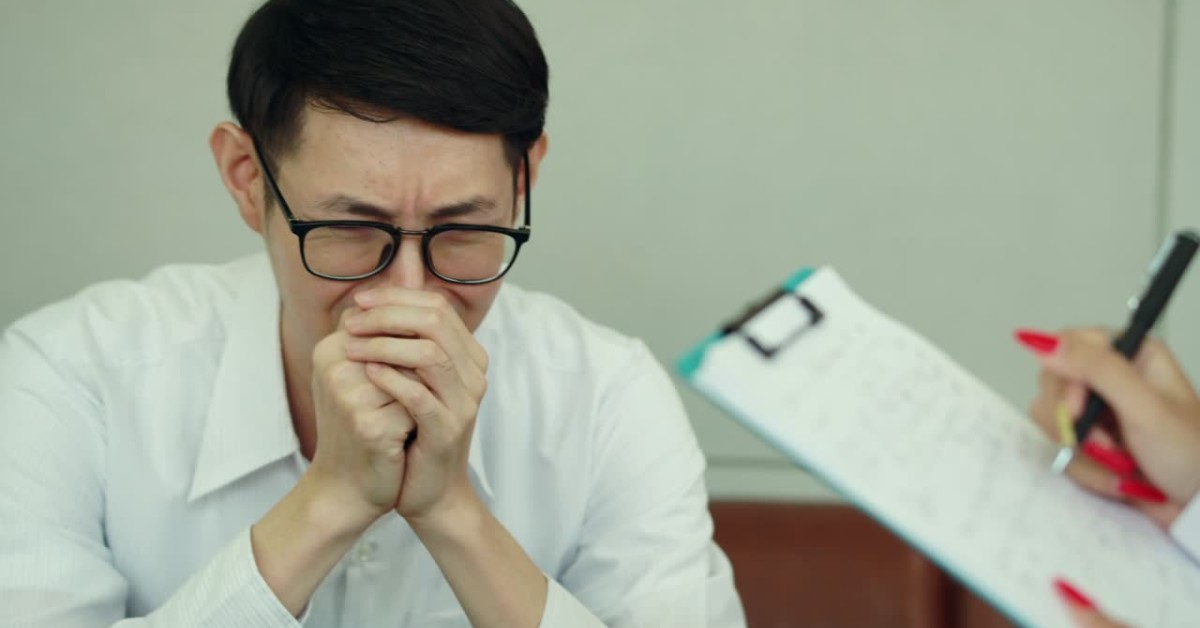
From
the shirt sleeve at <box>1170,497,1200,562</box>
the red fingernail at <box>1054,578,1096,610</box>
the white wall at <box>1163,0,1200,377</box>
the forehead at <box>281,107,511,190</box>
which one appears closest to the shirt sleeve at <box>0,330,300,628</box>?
the forehead at <box>281,107,511,190</box>

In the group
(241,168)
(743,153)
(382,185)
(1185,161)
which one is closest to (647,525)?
(382,185)

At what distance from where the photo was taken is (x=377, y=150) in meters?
1.06

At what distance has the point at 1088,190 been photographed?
1.76m

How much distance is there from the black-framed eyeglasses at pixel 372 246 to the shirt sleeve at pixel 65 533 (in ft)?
0.90

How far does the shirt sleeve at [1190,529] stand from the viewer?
972 mm

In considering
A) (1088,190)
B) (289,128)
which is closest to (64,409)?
(289,128)

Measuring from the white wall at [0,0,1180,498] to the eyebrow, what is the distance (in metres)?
0.66

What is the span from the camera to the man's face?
3.50 ft

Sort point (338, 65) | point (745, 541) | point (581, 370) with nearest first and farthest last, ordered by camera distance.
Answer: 1. point (338, 65)
2. point (581, 370)
3. point (745, 541)

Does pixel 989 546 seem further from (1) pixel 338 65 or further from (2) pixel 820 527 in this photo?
(2) pixel 820 527

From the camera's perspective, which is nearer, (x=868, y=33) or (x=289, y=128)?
(x=289, y=128)

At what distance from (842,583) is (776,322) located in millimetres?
880

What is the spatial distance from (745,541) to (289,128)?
960 millimetres

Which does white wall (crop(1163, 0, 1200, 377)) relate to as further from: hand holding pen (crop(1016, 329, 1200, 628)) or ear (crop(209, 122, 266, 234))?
ear (crop(209, 122, 266, 234))
